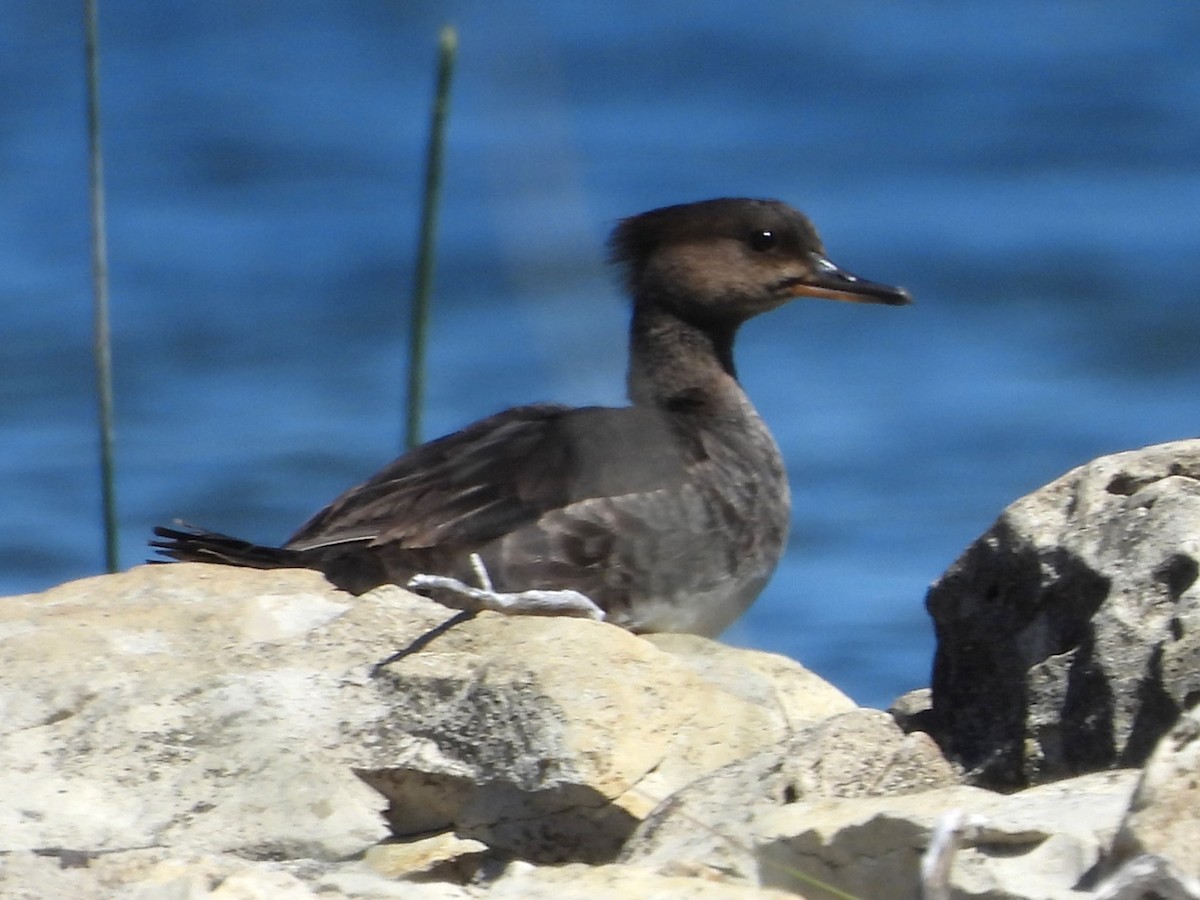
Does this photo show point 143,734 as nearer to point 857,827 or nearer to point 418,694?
point 418,694

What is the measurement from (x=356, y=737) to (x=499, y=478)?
1896 mm

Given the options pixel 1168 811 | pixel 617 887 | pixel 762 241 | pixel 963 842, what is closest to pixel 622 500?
pixel 762 241

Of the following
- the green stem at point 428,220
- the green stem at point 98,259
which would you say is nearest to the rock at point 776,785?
the green stem at point 428,220

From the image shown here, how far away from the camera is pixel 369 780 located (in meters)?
2.79

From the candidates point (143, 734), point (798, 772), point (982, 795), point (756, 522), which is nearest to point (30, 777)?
point (143, 734)

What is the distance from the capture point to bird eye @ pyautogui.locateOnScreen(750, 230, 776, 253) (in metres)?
5.53

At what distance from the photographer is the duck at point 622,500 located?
4535mm

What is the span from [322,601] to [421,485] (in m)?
1.34

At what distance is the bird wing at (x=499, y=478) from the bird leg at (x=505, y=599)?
1.00 metres

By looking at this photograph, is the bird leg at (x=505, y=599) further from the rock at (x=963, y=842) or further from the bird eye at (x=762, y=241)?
the bird eye at (x=762, y=241)

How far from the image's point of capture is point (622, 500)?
4.80 m

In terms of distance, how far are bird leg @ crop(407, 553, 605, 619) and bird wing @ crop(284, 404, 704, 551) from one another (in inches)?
39.5

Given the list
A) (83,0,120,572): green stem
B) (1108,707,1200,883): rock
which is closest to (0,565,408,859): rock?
(83,0,120,572): green stem

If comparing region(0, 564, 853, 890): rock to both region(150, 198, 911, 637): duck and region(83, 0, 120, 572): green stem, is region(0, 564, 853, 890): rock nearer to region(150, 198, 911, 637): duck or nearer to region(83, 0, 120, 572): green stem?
region(83, 0, 120, 572): green stem
